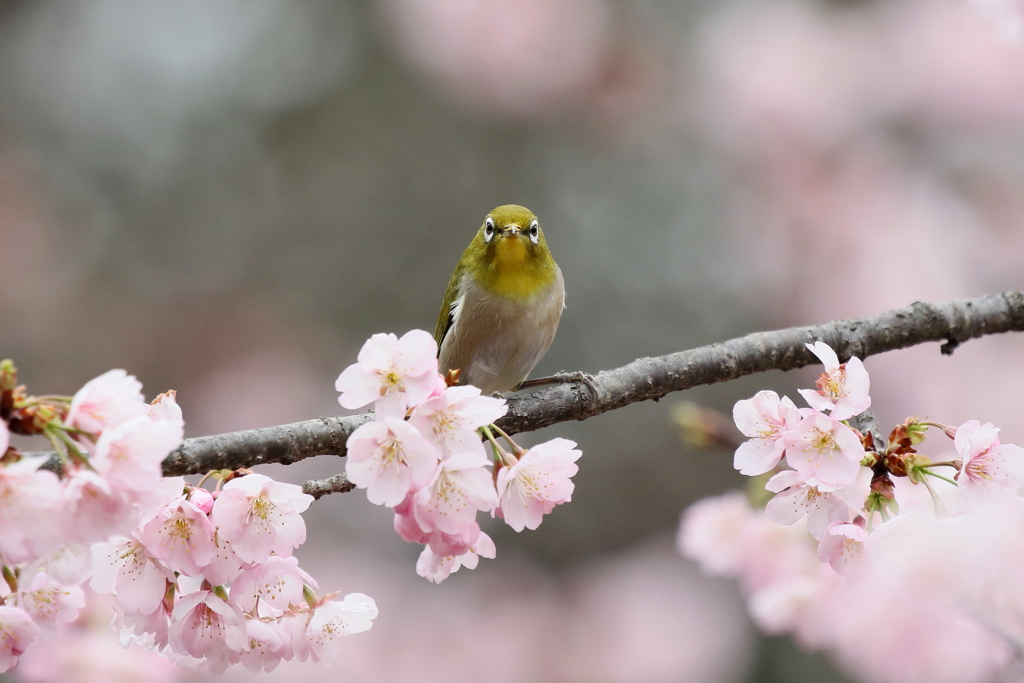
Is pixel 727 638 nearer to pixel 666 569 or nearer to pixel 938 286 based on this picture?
pixel 666 569

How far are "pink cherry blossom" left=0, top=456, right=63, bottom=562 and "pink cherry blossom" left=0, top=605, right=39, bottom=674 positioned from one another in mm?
332

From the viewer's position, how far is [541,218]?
25.7 feet

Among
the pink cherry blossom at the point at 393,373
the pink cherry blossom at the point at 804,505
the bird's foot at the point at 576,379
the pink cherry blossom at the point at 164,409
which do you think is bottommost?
the pink cherry blossom at the point at 804,505

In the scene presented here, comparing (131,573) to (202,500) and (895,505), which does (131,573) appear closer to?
(202,500)

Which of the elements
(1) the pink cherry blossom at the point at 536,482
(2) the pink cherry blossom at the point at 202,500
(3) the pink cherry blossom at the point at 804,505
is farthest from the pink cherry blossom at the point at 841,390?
(2) the pink cherry blossom at the point at 202,500

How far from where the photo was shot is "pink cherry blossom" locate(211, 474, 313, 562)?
1.44 m

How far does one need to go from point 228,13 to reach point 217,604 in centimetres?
840

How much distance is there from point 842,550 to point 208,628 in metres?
1.25

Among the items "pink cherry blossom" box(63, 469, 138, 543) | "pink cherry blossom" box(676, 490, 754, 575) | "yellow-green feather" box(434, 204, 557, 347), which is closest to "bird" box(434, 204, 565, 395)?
"yellow-green feather" box(434, 204, 557, 347)

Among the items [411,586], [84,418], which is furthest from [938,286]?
[84,418]

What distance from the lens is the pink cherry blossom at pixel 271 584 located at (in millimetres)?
1497

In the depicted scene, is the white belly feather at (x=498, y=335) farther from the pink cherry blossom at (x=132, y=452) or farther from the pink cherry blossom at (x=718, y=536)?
the pink cherry blossom at (x=132, y=452)

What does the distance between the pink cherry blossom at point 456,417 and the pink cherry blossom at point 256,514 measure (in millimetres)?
271

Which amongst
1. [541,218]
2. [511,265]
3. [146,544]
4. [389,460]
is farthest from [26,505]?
[541,218]
